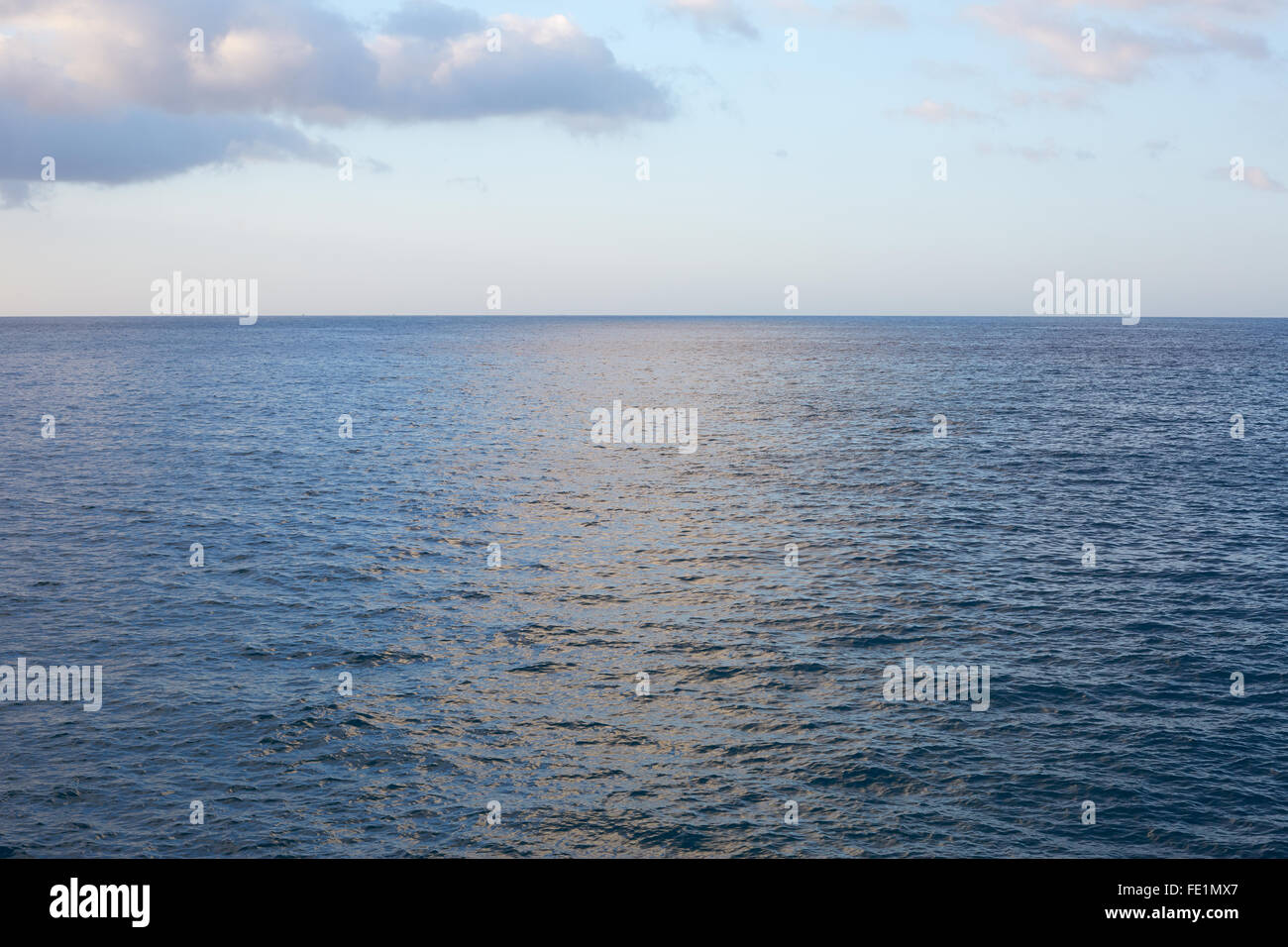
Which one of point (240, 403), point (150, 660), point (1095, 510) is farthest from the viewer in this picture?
point (240, 403)

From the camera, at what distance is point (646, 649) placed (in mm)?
44969

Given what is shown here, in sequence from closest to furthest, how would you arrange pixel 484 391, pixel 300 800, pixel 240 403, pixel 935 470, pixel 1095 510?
pixel 300 800 → pixel 1095 510 → pixel 935 470 → pixel 240 403 → pixel 484 391

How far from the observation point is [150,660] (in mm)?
42531

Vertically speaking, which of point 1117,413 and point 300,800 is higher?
point 1117,413

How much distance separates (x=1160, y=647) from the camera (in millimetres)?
43938

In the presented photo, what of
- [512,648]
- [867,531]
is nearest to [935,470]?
[867,531]

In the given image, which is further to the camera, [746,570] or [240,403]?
[240,403]

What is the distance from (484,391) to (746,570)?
112653 millimetres

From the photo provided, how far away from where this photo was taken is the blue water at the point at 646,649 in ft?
102

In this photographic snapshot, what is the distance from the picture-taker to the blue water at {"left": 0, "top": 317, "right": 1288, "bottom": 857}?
102 ft
